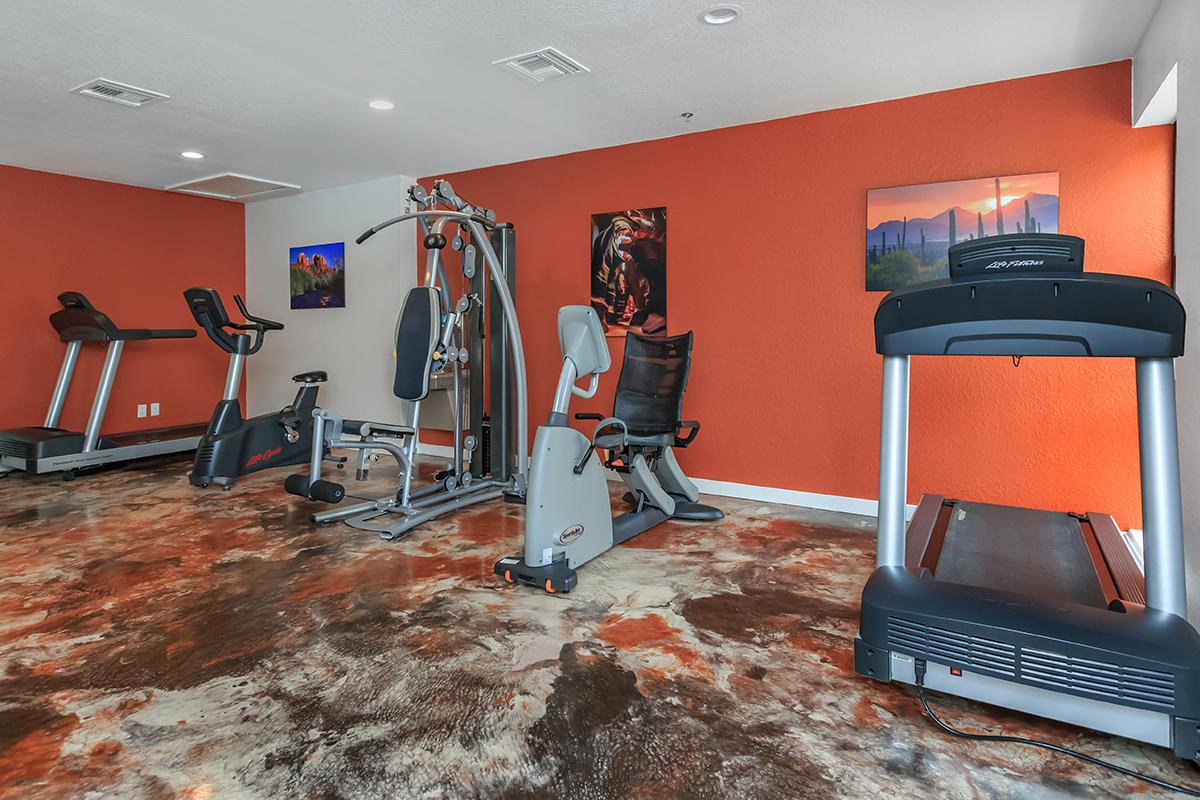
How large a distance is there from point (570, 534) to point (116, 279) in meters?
5.73

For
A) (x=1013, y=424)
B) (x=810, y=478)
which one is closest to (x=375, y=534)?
(x=810, y=478)

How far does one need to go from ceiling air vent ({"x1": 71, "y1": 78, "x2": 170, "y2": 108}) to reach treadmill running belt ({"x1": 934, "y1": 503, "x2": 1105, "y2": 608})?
485cm

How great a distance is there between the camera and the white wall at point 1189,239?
221 cm

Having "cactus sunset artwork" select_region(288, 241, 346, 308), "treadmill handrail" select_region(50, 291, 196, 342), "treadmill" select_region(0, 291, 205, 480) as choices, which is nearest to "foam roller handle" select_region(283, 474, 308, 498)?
"treadmill" select_region(0, 291, 205, 480)

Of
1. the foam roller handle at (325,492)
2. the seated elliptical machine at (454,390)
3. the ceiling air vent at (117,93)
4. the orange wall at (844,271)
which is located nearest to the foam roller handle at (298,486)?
the seated elliptical machine at (454,390)

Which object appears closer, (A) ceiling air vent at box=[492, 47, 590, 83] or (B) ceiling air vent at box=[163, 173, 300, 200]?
(A) ceiling air vent at box=[492, 47, 590, 83]

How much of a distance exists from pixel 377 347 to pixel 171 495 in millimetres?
2157

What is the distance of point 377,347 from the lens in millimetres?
6250

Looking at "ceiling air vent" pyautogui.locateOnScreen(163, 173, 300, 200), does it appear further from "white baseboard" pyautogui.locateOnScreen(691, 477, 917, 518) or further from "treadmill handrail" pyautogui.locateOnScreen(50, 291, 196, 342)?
"white baseboard" pyautogui.locateOnScreen(691, 477, 917, 518)

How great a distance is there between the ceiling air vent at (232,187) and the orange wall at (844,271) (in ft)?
7.95

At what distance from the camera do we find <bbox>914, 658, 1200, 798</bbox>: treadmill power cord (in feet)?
5.29

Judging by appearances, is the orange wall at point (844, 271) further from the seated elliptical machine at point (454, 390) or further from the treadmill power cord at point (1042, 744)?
the treadmill power cord at point (1042, 744)

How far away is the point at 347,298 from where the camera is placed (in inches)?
252

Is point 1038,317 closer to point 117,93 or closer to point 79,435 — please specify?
point 117,93
